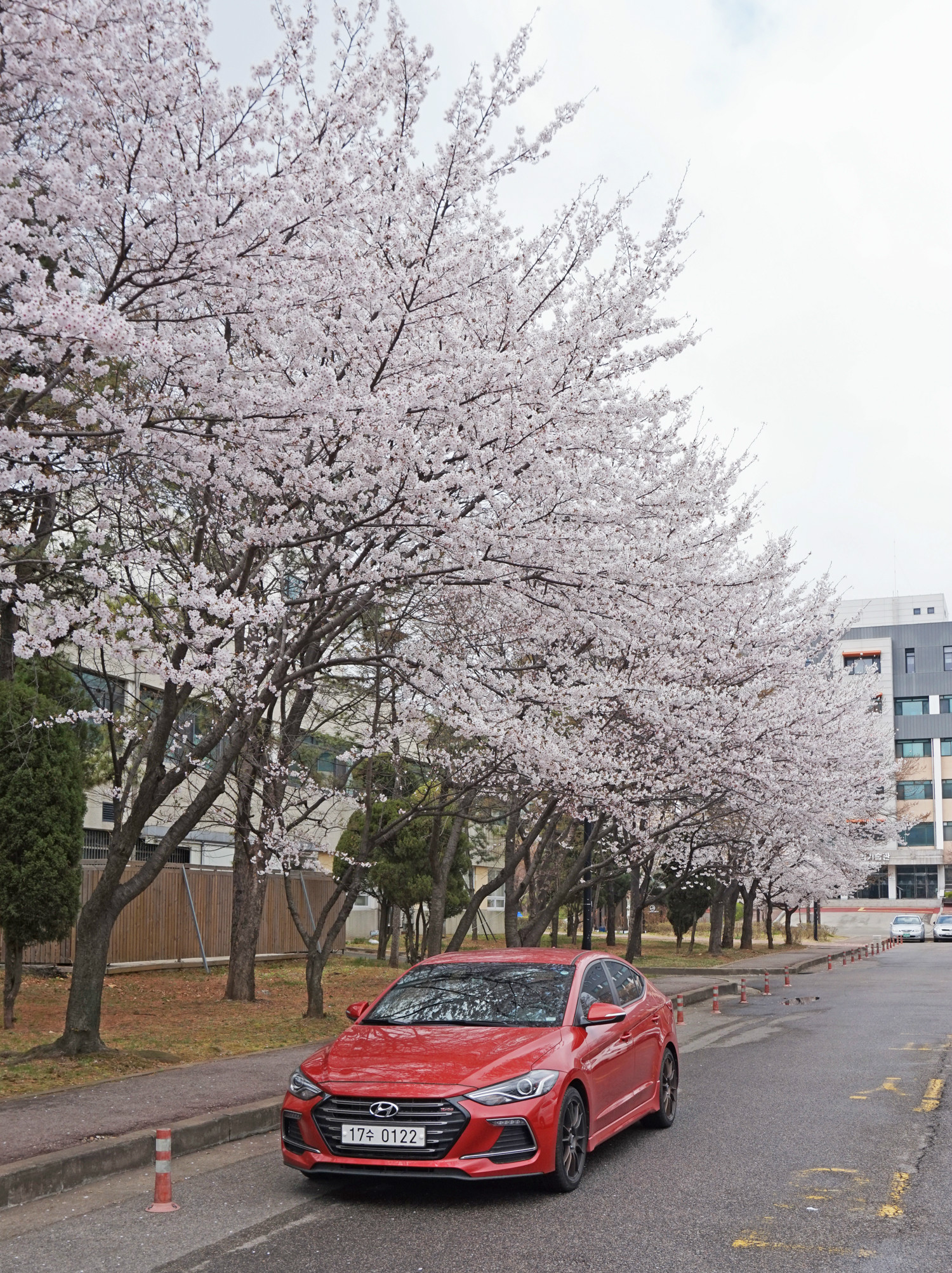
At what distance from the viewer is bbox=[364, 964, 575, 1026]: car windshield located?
7836 mm

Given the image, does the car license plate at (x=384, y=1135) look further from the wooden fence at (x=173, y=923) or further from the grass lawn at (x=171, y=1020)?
the wooden fence at (x=173, y=923)

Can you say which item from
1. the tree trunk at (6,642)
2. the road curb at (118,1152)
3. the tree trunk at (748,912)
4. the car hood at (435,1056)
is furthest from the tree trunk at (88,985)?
the tree trunk at (748,912)

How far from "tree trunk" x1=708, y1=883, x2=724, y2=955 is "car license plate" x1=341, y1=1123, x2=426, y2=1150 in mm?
31612

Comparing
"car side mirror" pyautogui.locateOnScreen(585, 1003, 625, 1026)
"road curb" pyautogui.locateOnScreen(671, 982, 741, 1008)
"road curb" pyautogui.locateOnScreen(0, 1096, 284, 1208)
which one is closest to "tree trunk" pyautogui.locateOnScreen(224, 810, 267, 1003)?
"road curb" pyautogui.locateOnScreen(671, 982, 741, 1008)

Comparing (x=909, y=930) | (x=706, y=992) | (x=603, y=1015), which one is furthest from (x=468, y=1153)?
(x=909, y=930)

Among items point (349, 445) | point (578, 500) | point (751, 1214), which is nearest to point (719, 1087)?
point (751, 1214)

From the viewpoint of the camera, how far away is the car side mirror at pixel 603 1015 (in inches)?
302

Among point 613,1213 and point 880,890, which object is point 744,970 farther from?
point 880,890

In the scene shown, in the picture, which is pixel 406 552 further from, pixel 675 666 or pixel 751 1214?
pixel 751 1214

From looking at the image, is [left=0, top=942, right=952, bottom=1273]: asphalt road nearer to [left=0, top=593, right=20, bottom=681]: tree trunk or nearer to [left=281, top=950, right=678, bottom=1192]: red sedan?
[left=281, top=950, right=678, bottom=1192]: red sedan

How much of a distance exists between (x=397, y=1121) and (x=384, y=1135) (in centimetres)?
10

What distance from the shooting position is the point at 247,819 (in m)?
18.0

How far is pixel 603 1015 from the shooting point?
25.3ft

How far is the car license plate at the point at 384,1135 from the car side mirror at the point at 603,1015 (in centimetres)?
156
